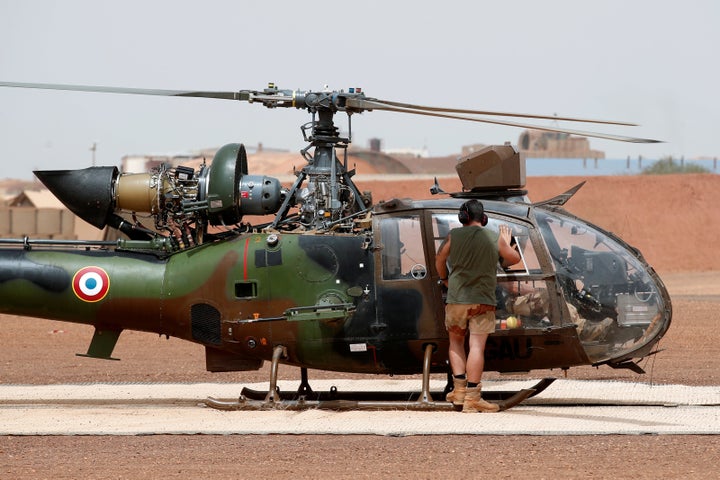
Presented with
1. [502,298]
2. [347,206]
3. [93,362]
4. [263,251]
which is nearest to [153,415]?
[263,251]

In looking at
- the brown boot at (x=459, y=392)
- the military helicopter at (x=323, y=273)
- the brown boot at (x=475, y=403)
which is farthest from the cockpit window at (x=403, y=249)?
the brown boot at (x=475, y=403)

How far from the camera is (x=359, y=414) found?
11438 mm

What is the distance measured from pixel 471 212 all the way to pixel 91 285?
411cm

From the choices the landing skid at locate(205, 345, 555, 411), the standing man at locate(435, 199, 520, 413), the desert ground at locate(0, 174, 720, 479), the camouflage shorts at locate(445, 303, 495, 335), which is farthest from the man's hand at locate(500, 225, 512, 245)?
the desert ground at locate(0, 174, 720, 479)

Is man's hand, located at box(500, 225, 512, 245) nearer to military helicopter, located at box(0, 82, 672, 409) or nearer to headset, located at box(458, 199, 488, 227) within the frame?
military helicopter, located at box(0, 82, 672, 409)

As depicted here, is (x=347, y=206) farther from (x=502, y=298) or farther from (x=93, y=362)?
(x=93, y=362)

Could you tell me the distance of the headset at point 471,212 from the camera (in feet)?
36.8

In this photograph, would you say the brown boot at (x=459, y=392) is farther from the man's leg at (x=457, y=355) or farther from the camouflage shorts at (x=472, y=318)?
the camouflage shorts at (x=472, y=318)

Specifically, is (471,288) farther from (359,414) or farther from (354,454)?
(354,454)

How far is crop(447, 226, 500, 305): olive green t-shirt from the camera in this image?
11.0 meters

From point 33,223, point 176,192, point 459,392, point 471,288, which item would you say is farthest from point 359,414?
point 33,223

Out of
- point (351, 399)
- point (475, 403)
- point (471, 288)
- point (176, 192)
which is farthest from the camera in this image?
point (351, 399)

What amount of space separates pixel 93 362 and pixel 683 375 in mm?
8589

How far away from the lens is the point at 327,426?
10.8 meters
